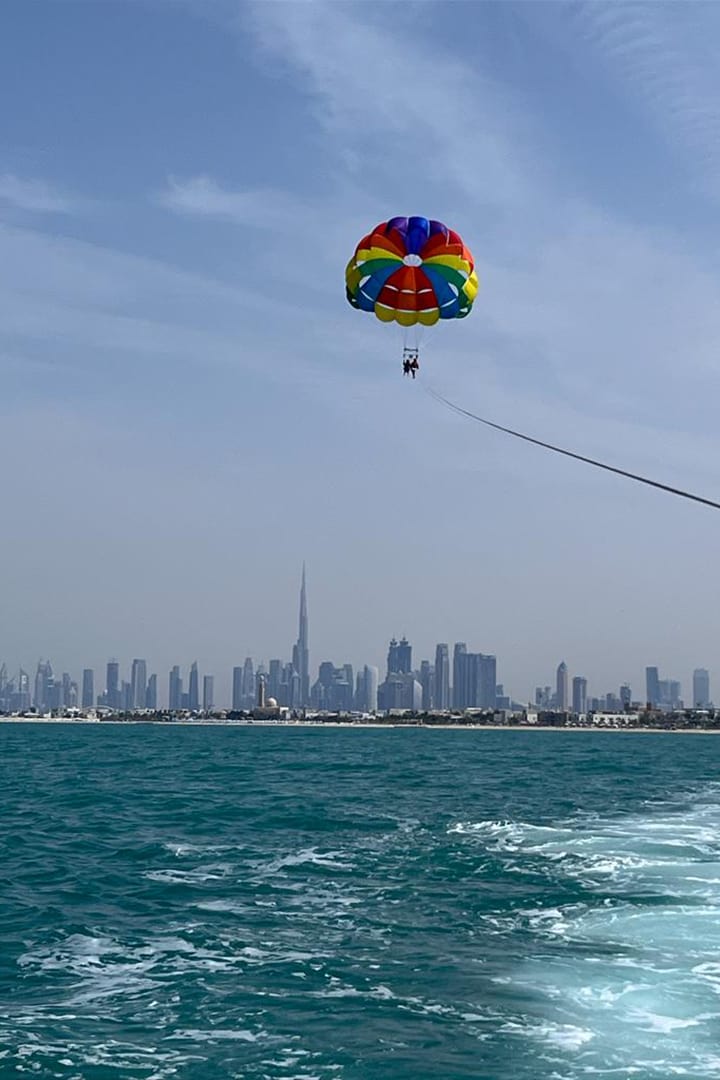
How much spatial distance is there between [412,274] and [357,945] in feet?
55.5

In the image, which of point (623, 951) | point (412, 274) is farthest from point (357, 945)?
point (412, 274)

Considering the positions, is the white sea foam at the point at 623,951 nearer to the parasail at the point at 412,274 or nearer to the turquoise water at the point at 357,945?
the turquoise water at the point at 357,945

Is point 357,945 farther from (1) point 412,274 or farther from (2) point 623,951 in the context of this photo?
(1) point 412,274

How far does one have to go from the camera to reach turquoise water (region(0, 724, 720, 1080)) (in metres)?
12.5

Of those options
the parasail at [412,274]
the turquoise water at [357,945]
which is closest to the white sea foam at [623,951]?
the turquoise water at [357,945]

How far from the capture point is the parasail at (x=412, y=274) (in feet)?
90.6

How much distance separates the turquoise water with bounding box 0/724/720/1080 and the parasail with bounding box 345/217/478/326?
13.5m

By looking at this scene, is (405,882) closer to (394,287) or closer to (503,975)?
(503,975)

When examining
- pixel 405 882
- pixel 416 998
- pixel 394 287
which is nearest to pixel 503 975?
pixel 416 998

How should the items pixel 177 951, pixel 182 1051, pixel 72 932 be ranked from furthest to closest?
pixel 72 932 → pixel 177 951 → pixel 182 1051

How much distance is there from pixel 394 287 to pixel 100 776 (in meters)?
33.1

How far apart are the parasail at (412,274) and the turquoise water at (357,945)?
1353 cm

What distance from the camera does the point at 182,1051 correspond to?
493 inches

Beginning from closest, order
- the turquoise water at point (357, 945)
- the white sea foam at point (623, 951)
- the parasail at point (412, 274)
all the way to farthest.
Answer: the turquoise water at point (357, 945), the white sea foam at point (623, 951), the parasail at point (412, 274)
